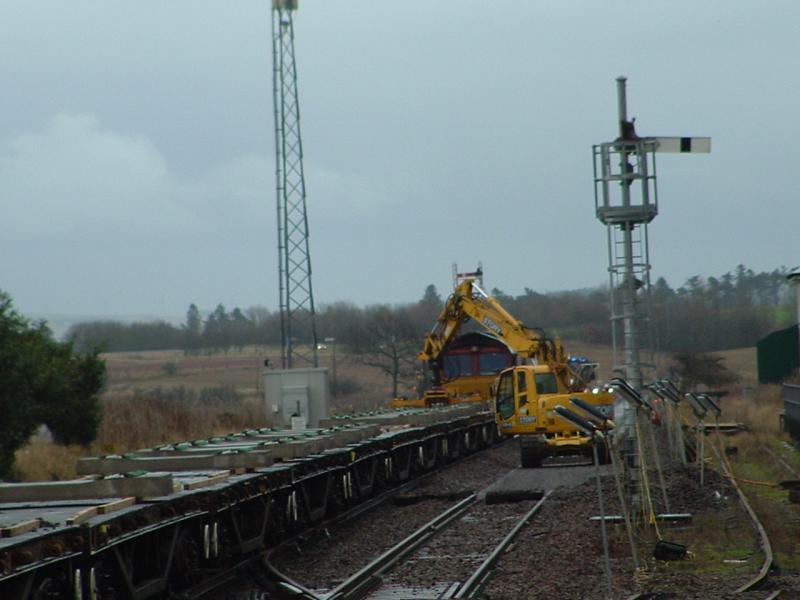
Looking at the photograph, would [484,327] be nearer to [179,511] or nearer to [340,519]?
[340,519]

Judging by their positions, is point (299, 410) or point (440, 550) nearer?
point (440, 550)

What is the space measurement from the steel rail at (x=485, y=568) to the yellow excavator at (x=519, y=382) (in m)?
5.23

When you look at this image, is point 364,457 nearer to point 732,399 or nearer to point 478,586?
point 478,586

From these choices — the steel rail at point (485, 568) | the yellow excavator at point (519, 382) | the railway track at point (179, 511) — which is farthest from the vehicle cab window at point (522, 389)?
the steel rail at point (485, 568)

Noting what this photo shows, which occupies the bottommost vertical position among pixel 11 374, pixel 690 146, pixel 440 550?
pixel 440 550

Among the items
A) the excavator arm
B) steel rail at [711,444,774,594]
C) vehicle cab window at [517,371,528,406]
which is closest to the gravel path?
vehicle cab window at [517,371,528,406]

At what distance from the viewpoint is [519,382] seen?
102ft

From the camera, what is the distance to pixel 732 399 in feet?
192

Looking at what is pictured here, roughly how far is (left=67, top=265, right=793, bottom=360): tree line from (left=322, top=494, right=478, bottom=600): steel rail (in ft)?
161

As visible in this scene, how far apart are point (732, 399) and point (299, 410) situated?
99.4ft

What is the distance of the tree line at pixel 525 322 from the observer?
A: 7769 cm

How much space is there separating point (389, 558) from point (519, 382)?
14.8 metres

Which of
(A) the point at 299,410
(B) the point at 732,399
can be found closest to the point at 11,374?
(A) the point at 299,410

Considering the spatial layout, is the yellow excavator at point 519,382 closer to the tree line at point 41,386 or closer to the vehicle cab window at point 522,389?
the vehicle cab window at point 522,389
